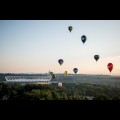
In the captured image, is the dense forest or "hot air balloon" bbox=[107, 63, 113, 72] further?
the dense forest

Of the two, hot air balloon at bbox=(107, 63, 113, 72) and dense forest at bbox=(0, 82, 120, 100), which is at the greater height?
hot air balloon at bbox=(107, 63, 113, 72)

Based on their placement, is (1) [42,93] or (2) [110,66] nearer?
(2) [110,66]

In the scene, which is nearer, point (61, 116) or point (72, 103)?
point (61, 116)

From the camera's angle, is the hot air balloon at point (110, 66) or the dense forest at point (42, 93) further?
the dense forest at point (42, 93)

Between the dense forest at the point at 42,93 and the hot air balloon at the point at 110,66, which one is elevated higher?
the hot air balloon at the point at 110,66

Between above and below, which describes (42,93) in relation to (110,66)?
below
